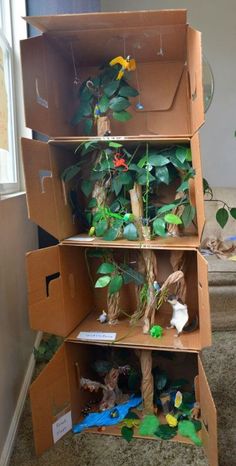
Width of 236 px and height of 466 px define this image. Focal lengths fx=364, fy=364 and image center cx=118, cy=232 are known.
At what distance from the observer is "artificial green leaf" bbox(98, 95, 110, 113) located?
1.36 m

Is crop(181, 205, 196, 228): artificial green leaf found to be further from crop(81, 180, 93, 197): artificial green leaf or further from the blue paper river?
the blue paper river

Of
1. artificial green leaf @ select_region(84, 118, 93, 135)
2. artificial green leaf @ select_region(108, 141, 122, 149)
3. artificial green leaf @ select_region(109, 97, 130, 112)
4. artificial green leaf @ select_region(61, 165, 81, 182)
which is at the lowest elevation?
artificial green leaf @ select_region(61, 165, 81, 182)

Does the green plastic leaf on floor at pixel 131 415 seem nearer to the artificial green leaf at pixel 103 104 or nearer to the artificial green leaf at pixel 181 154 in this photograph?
the artificial green leaf at pixel 181 154

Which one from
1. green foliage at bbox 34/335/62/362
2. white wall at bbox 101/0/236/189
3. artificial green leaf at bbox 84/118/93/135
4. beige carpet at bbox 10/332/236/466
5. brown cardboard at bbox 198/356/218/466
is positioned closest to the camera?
brown cardboard at bbox 198/356/218/466

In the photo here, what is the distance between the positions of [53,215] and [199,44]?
2.37ft

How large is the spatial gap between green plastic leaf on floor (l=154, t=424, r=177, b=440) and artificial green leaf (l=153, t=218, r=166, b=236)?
72 cm

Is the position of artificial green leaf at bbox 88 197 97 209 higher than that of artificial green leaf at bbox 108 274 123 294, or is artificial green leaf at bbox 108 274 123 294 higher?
artificial green leaf at bbox 88 197 97 209

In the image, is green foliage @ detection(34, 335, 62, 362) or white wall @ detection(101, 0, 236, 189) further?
white wall @ detection(101, 0, 236, 189)

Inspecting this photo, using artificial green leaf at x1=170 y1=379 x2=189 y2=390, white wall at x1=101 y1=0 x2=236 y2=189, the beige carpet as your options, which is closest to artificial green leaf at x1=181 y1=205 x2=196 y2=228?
artificial green leaf at x1=170 y1=379 x2=189 y2=390

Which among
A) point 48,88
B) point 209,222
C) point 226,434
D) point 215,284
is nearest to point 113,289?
point 226,434

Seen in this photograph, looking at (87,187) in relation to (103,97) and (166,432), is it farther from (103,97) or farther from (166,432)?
(166,432)

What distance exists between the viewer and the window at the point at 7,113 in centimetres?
153

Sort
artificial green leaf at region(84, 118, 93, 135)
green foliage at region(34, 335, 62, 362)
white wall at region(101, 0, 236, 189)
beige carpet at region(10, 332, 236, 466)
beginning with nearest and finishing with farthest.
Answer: beige carpet at region(10, 332, 236, 466) → artificial green leaf at region(84, 118, 93, 135) → green foliage at region(34, 335, 62, 362) → white wall at region(101, 0, 236, 189)

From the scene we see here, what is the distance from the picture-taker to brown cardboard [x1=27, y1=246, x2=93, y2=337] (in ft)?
4.12
